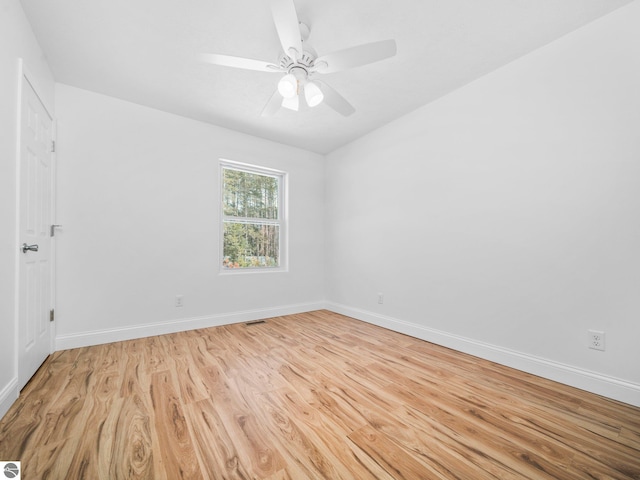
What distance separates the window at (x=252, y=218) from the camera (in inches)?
138

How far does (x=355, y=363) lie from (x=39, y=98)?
3.25 m

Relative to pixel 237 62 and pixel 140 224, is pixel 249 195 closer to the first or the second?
pixel 140 224

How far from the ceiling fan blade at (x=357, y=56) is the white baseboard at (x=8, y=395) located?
266cm

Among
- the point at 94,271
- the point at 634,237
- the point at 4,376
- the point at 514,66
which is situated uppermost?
the point at 514,66

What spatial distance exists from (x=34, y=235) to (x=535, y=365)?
153 inches

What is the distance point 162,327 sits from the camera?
2871mm

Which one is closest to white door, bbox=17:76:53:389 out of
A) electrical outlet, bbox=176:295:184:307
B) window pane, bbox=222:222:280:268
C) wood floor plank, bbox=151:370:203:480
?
wood floor plank, bbox=151:370:203:480

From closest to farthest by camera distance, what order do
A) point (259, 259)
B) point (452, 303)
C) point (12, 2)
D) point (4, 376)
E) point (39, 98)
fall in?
point (4, 376)
point (12, 2)
point (39, 98)
point (452, 303)
point (259, 259)

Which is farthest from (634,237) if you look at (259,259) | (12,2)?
(12,2)

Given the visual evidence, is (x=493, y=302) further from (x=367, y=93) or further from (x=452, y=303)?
(x=367, y=93)

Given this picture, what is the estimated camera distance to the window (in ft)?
11.5

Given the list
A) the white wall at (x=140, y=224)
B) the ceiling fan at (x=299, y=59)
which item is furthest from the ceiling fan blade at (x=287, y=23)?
the white wall at (x=140, y=224)

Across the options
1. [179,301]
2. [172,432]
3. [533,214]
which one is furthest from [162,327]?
[533,214]

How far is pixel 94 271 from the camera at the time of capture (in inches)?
102
